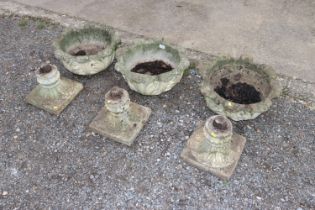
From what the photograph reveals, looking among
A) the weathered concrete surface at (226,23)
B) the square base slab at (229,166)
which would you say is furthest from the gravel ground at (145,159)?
the weathered concrete surface at (226,23)

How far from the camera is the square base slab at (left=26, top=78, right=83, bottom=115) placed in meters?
3.48

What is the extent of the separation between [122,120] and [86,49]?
112 centimetres

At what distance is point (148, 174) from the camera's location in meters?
3.02

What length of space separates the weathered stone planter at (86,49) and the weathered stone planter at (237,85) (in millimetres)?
1083

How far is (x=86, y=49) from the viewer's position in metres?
3.89

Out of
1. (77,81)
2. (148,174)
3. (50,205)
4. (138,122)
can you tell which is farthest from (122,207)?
(77,81)

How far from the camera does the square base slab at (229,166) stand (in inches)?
116

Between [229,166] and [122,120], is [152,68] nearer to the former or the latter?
[122,120]

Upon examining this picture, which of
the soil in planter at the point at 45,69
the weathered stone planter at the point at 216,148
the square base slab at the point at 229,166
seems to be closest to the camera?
the weathered stone planter at the point at 216,148

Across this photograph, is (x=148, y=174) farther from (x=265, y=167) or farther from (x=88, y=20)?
(x=88, y=20)

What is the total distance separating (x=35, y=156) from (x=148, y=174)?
108cm

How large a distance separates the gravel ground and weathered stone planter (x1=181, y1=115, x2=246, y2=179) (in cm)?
8

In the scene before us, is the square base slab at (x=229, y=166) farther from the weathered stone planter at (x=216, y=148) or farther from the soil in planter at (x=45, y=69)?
the soil in planter at (x=45, y=69)

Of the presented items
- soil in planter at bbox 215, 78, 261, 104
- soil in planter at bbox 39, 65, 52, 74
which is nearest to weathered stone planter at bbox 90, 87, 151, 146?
soil in planter at bbox 39, 65, 52, 74
